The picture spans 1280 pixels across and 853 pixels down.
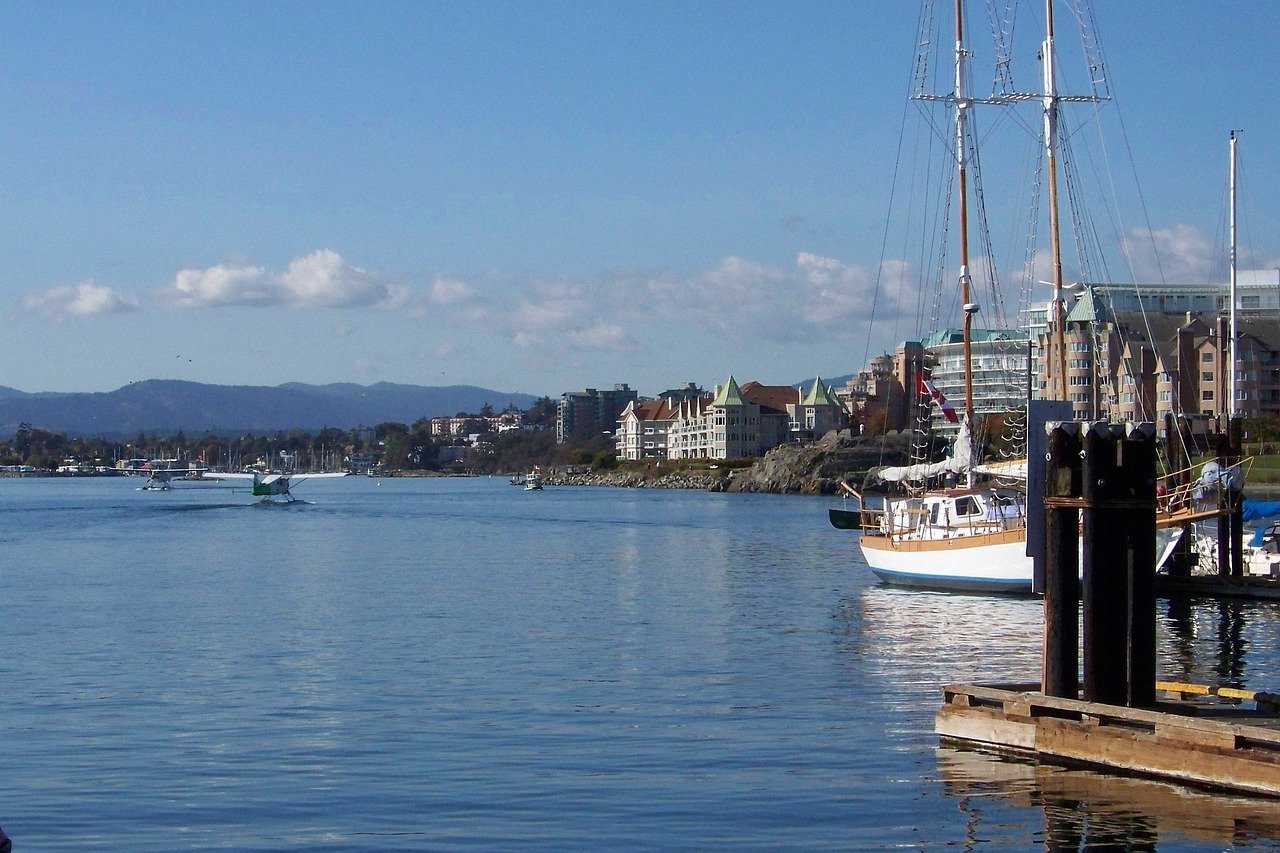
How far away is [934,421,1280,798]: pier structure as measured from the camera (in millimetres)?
19438

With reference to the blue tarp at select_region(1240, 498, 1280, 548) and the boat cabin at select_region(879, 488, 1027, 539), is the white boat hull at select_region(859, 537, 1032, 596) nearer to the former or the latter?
the boat cabin at select_region(879, 488, 1027, 539)

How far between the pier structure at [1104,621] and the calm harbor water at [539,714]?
0.55 m

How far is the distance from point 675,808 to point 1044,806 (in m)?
4.48

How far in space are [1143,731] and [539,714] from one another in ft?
34.1

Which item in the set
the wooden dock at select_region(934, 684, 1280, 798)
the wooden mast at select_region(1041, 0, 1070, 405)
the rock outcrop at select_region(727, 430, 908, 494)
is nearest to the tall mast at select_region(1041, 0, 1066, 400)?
the wooden mast at select_region(1041, 0, 1070, 405)

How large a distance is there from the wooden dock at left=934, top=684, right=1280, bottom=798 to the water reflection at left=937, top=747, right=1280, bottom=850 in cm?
22

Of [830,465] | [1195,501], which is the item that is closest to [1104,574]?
[1195,501]

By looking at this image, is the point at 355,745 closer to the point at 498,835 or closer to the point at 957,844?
the point at 498,835

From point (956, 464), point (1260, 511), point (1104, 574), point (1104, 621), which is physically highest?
point (956, 464)

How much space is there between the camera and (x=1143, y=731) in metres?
19.1

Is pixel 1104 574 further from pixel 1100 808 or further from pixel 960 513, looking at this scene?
pixel 960 513

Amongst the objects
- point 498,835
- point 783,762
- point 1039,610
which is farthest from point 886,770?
point 1039,610

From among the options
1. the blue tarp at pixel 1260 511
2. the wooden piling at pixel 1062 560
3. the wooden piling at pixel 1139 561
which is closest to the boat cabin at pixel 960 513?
the blue tarp at pixel 1260 511

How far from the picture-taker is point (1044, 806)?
18406mm
